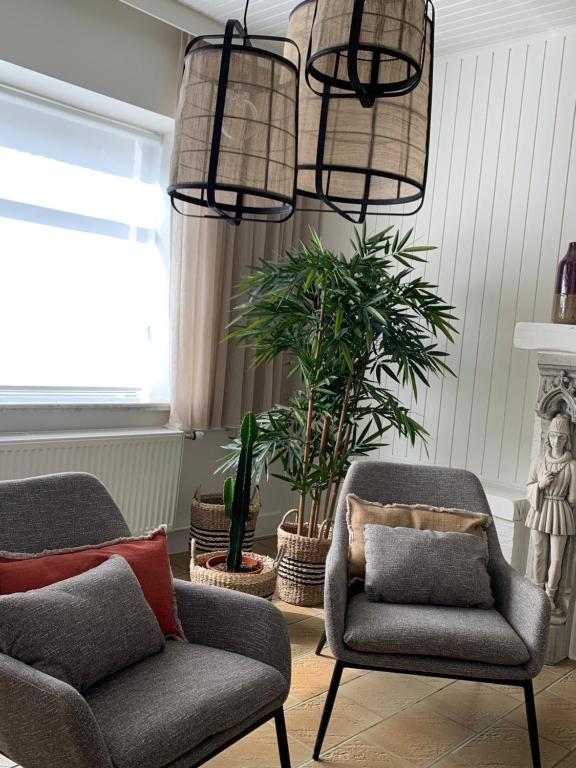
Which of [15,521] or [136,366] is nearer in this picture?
[15,521]

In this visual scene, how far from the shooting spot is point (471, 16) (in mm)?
3500

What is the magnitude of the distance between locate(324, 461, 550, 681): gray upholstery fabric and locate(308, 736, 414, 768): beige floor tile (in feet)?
1.06

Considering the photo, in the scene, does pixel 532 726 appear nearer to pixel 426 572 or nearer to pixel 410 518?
pixel 426 572

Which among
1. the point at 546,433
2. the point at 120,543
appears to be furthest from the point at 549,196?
the point at 120,543

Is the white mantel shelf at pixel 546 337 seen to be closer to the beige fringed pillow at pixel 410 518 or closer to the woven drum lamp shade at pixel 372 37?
the beige fringed pillow at pixel 410 518

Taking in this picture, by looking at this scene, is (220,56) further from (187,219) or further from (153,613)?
(187,219)

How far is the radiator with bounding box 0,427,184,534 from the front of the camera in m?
3.40

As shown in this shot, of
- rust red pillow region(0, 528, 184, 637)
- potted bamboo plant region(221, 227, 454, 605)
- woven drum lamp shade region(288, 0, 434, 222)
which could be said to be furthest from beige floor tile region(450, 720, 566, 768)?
woven drum lamp shade region(288, 0, 434, 222)

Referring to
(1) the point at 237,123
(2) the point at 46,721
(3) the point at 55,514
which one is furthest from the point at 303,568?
(1) the point at 237,123

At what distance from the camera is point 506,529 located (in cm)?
336

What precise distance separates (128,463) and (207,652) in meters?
1.95

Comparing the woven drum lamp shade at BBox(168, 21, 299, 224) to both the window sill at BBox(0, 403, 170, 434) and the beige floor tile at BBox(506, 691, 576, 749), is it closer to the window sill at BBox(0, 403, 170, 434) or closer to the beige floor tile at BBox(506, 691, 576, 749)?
the beige floor tile at BBox(506, 691, 576, 749)

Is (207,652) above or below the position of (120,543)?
below

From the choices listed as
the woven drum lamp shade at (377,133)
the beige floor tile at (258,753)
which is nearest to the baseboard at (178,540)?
the beige floor tile at (258,753)
